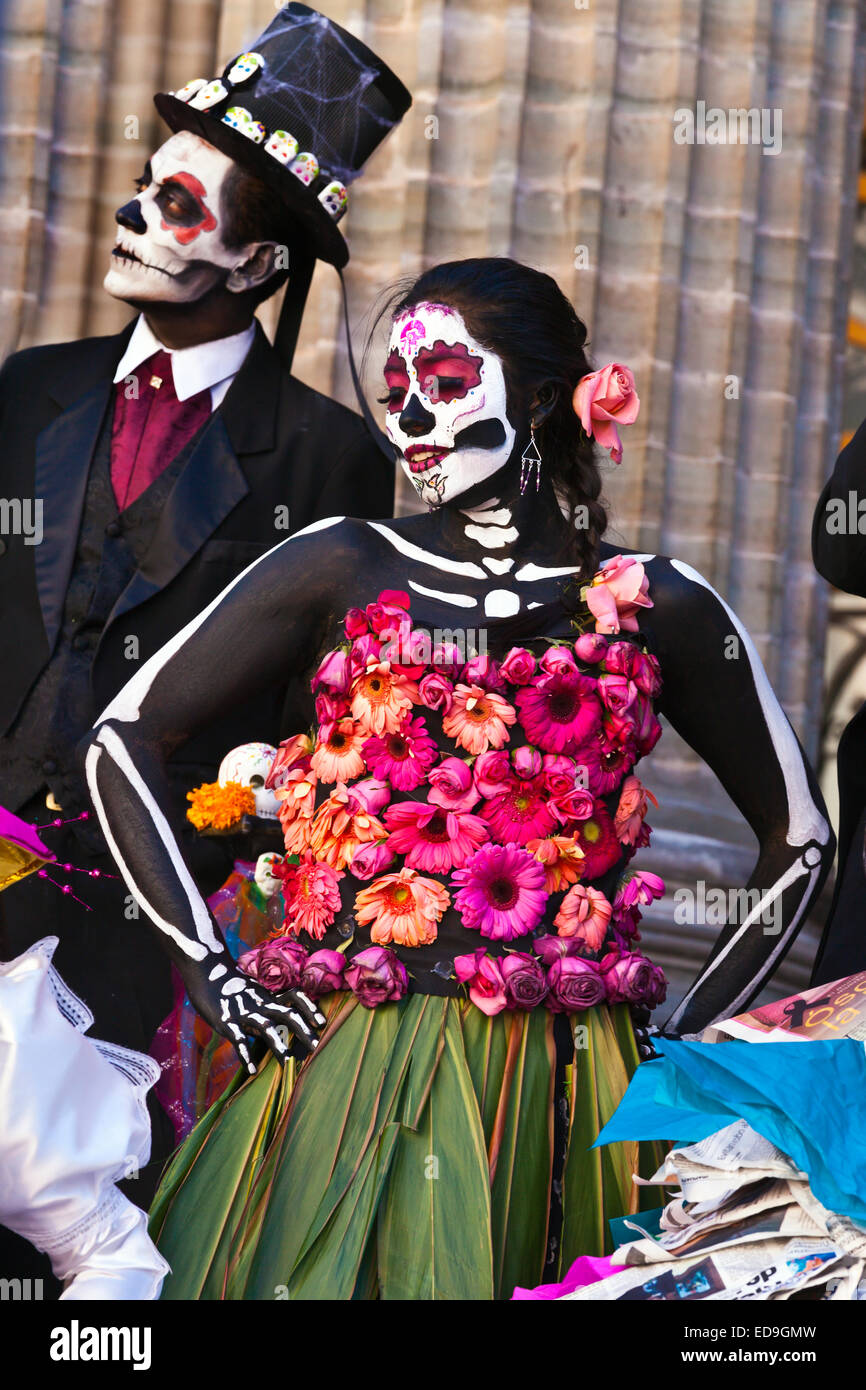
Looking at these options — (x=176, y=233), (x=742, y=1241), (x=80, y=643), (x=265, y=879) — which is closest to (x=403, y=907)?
(x=265, y=879)

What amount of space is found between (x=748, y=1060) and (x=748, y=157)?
387 centimetres

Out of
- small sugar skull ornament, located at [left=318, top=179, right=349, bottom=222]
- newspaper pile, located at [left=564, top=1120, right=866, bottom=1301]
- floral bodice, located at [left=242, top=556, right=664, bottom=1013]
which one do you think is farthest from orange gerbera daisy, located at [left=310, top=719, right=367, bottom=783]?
small sugar skull ornament, located at [left=318, top=179, right=349, bottom=222]

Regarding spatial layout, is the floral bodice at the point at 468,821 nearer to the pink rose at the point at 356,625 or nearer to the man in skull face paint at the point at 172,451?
the pink rose at the point at 356,625

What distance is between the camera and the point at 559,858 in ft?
10.3

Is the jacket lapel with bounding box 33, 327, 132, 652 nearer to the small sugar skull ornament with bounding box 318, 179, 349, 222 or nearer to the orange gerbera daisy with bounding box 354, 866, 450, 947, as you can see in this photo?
the small sugar skull ornament with bounding box 318, 179, 349, 222

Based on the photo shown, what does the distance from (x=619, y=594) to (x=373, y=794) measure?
501 mm

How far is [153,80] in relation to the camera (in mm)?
5973

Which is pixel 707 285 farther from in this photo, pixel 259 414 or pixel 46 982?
pixel 46 982

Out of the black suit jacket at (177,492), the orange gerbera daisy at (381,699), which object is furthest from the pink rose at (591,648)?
the black suit jacket at (177,492)

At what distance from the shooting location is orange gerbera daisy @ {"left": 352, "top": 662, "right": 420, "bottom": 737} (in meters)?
3.14

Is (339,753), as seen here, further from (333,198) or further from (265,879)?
(333,198)

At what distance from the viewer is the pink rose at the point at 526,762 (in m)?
3.11

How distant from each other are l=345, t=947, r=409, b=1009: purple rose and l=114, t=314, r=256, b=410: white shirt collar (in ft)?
4.93

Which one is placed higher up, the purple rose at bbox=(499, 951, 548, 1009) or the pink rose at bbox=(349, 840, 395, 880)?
the pink rose at bbox=(349, 840, 395, 880)
